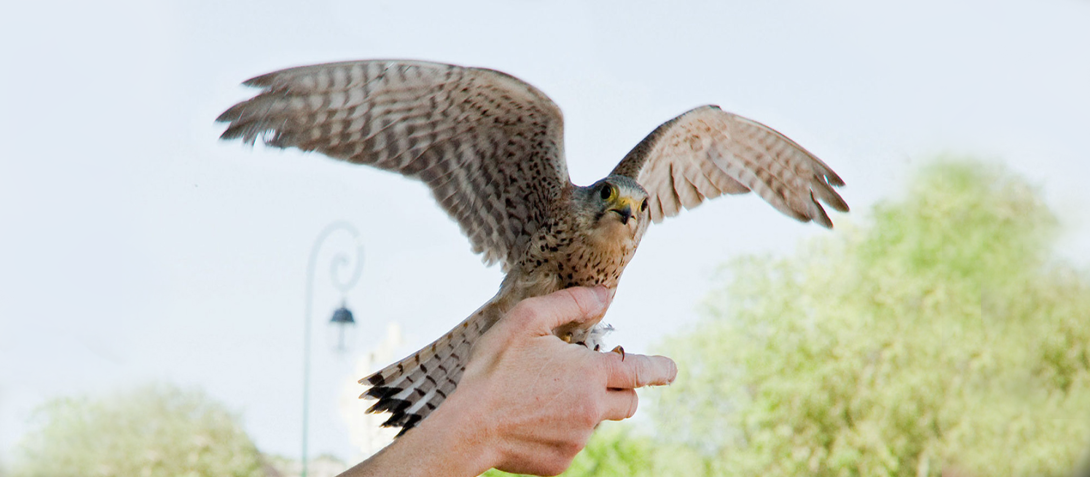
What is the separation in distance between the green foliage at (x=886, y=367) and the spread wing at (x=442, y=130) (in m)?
11.9

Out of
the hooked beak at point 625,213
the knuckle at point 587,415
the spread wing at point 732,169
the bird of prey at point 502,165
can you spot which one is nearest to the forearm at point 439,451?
the knuckle at point 587,415

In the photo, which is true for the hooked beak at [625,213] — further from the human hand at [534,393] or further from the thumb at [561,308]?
the human hand at [534,393]

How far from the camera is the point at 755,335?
14625 mm

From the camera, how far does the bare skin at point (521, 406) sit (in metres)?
1.71

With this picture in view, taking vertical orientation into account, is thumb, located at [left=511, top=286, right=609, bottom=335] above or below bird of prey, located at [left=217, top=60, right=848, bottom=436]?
below

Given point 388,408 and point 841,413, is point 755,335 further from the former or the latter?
point 388,408

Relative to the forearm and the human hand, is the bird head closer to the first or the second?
the human hand

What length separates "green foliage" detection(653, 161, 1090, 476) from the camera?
45.8 ft

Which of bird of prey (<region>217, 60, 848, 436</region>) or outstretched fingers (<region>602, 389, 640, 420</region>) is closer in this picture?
outstretched fingers (<region>602, 389, 640, 420</region>)

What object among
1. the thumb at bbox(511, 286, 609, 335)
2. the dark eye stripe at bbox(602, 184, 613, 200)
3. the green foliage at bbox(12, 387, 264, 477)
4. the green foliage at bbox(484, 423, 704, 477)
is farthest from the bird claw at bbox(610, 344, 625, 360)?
the green foliage at bbox(484, 423, 704, 477)

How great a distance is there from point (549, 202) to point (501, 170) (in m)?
0.20

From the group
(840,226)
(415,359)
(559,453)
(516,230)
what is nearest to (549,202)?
(516,230)

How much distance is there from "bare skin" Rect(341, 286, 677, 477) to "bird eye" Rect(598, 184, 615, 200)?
0.43 meters

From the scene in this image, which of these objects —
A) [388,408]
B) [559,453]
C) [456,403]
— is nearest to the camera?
[456,403]
